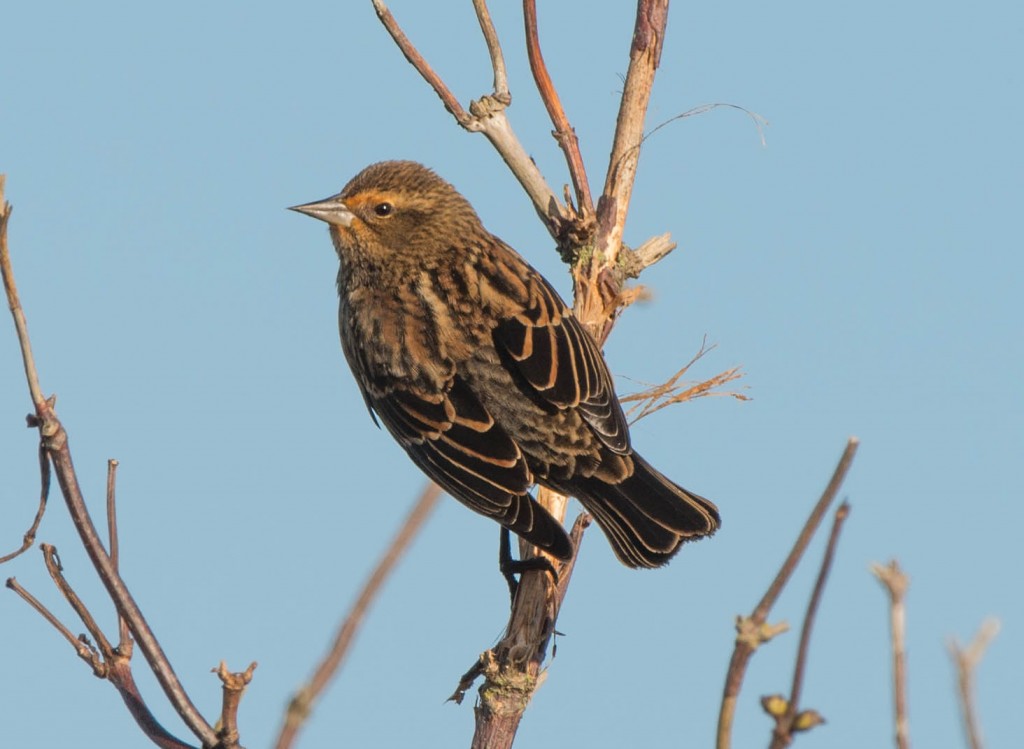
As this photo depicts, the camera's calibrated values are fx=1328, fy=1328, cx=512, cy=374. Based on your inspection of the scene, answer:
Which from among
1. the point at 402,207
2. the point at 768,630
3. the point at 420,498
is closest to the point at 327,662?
the point at 420,498

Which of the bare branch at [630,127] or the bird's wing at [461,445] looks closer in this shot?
the bird's wing at [461,445]

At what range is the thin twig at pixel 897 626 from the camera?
3.87 feet

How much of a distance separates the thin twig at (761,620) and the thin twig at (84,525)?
93 cm

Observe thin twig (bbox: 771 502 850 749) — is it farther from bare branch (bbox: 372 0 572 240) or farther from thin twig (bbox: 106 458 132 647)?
bare branch (bbox: 372 0 572 240)

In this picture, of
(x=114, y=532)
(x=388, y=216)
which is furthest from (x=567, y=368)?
(x=114, y=532)

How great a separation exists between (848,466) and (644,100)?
3574mm

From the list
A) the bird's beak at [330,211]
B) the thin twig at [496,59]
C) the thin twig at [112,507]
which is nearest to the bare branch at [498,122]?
the thin twig at [496,59]

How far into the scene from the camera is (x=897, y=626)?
1.21 m

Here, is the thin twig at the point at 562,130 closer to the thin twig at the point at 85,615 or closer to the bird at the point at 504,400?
the bird at the point at 504,400

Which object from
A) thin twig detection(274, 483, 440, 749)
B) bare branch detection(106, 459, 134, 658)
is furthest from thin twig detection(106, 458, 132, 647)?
thin twig detection(274, 483, 440, 749)

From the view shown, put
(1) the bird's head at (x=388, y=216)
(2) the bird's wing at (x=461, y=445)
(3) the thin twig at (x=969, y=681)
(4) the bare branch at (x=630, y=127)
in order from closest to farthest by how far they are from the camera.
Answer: (3) the thin twig at (x=969, y=681) < (2) the bird's wing at (x=461, y=445) < (4) the bare branch at (x=630, y=127) < (1) the bird's head at (x=388, y=216)

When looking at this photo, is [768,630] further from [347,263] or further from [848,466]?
[347,263]

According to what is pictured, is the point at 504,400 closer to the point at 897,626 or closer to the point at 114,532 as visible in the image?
the point at 114,532

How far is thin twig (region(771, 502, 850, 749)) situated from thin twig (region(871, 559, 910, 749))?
0.20ft
